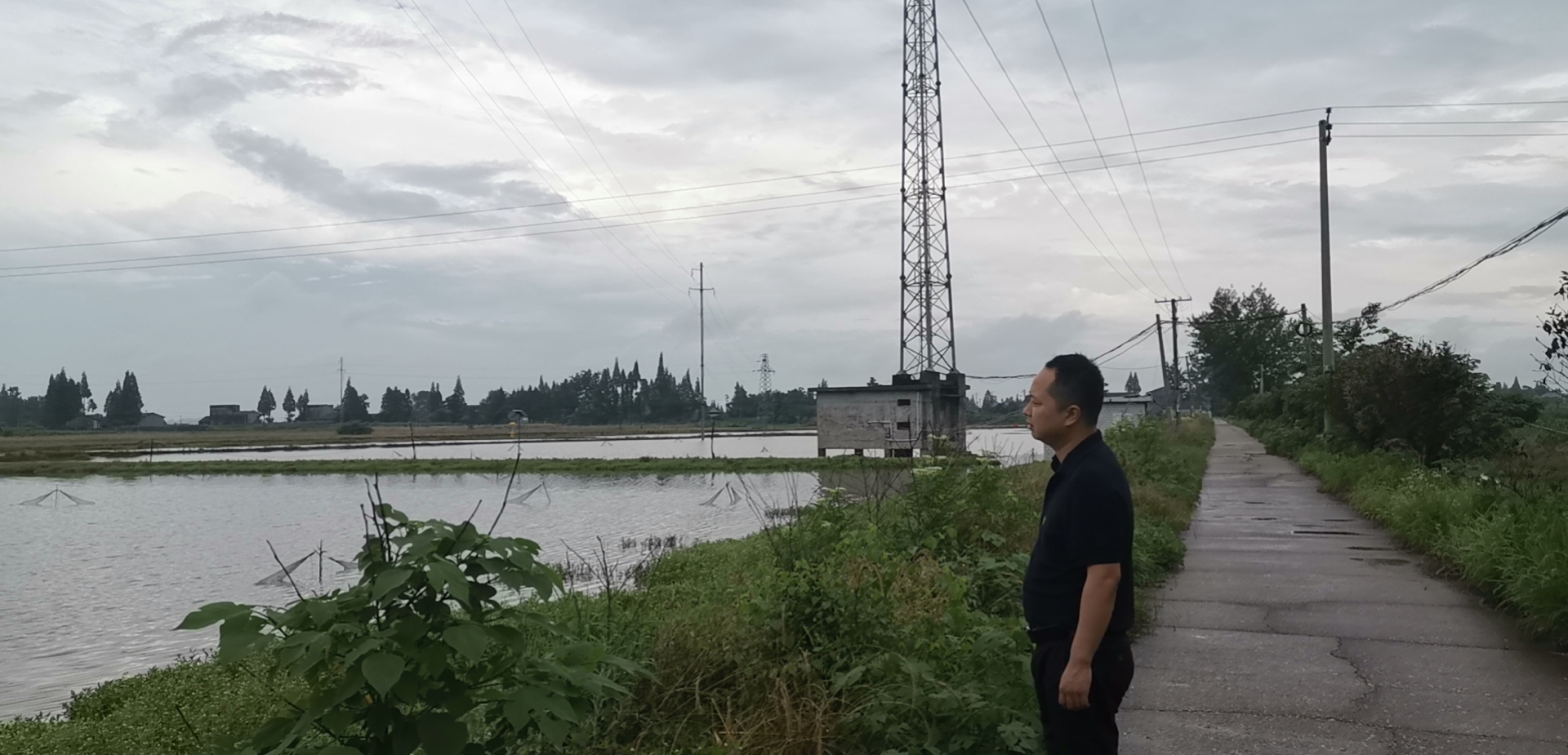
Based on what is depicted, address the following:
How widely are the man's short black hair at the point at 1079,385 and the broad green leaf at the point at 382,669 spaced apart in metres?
2.30

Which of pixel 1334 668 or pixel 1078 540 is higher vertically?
pixel 1078 540

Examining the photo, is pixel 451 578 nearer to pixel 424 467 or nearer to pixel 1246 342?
pixel 424 467

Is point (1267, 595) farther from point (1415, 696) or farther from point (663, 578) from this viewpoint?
point (663, 578)

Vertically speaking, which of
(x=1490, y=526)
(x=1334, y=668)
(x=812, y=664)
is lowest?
(x=1334, y=668)

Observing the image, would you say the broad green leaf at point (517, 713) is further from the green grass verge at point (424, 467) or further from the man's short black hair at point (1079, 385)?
the green grass verge at point (424, 467)

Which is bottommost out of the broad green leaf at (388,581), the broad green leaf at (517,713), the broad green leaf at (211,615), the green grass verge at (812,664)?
the green grass verge at (812,664)

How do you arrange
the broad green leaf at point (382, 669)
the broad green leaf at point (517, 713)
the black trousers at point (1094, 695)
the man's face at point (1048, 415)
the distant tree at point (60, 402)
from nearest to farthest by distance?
the broad green leaf at point (382, 669)
the broad green leaf at point (517, 713)
the black trousers at point (1094, 695)
the man's face at point (1048, 415)
the distant tree at point (60, 402)

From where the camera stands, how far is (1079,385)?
3875mm

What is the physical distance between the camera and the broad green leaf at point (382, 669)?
2.98m

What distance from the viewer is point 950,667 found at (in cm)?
572

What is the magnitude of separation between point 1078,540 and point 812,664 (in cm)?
226

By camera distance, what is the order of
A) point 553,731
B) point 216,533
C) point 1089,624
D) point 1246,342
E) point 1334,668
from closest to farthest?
point 553,731, point 1089,624, point 1334,668, point 216,533, point 1246,342

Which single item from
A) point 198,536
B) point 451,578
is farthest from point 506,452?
point 451,578

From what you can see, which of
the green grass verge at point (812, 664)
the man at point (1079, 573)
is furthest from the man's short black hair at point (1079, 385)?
the green grass verge at point (812, 664)
